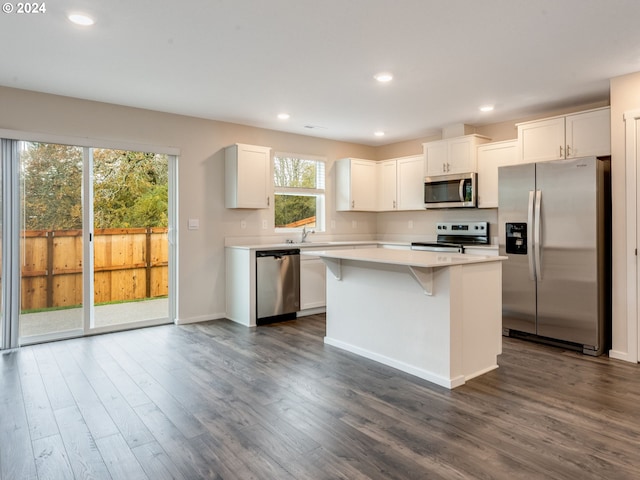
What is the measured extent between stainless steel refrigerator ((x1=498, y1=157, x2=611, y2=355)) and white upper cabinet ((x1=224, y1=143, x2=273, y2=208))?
2760 millimetres

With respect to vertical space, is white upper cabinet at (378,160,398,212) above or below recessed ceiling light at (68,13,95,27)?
below

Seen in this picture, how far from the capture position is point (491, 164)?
5.09 m

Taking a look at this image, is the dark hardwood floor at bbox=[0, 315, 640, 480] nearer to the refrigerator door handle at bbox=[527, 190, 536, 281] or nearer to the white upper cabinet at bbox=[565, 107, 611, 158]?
the refrigerator door handle at bbox=[527, 190, 536, 281]

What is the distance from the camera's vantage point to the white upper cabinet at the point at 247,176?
509 centimetres

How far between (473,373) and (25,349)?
4.01 m

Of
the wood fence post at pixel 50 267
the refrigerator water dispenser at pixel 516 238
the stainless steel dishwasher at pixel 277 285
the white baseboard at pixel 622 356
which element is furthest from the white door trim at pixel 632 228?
the wood fence post at pixel 50 267

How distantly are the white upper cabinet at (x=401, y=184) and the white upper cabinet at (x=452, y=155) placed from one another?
11.1 inches

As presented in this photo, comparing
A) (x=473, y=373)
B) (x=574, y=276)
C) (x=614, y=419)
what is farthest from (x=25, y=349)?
(x=574, y=276)

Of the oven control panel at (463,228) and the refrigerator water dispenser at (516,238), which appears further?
the oven control panel at (463,228)

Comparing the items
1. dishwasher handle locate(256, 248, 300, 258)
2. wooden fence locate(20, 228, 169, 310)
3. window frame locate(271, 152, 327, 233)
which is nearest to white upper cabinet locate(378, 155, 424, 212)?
window frame locate(271, 152, 327, 233)

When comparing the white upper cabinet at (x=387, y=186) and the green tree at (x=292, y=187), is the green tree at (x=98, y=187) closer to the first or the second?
the green tree at (x=292, y=187)

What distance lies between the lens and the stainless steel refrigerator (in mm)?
3787

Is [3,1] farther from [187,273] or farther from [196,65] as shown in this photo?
[187,273]

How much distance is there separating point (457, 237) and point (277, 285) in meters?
2.52
